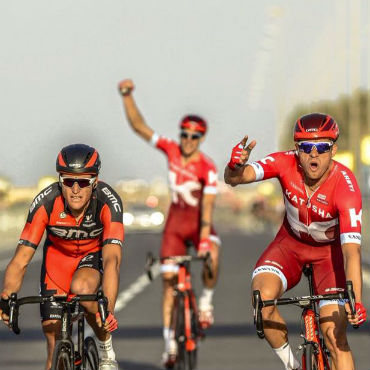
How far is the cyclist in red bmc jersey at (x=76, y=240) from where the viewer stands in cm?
873

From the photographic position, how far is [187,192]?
13.9 m

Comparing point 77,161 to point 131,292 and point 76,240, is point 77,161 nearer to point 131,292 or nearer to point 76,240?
point 76,240

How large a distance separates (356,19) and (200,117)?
33245 mm

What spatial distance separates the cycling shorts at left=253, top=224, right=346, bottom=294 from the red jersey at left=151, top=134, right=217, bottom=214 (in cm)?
427

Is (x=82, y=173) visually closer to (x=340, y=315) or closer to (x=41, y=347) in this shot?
(x=340, y=315)

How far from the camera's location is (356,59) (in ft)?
152

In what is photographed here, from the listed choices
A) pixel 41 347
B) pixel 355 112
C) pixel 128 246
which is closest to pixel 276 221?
pixel 355 112

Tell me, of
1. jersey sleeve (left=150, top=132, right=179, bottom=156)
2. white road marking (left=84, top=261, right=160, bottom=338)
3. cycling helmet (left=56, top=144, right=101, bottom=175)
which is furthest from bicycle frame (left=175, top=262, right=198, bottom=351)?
white road marking (left=84, top=261, right=160, bottom=338)

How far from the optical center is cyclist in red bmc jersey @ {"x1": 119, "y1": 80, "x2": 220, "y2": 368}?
13586 millimetres

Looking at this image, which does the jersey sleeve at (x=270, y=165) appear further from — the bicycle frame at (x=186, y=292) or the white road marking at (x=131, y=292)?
the white road marking at (x=131, y=292)

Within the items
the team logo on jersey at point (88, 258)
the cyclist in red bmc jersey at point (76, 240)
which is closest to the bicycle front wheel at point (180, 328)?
the cyclist in red bmc jersey at point (76, 240)

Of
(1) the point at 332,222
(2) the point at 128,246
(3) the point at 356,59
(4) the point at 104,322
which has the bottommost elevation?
(4) the point at 104,322

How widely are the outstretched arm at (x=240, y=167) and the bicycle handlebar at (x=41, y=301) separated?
4.35 ft

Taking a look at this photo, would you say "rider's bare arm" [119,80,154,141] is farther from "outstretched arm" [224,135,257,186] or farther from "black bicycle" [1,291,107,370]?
"black bicycle" [1,291,107,370]
